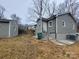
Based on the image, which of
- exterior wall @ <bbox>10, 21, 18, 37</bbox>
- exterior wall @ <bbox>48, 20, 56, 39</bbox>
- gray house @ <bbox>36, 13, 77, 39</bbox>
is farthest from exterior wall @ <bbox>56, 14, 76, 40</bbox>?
exterior wall @ <bbox>10, 21, 18, 37</bbox>

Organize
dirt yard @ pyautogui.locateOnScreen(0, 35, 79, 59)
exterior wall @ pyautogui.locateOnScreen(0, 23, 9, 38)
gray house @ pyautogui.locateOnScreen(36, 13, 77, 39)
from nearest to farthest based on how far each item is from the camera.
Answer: dirt yard @ pyautogui.locateOnScreen(0, 35, 79, 59), gray house @ pyautogui.locateOnScreen(36, 13, 77, 39), exterior wall @ pyautogui.locateOnScreen(0, 23, 9, 38)

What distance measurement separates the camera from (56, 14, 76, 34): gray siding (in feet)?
88.3

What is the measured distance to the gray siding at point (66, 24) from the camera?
88.3 feet

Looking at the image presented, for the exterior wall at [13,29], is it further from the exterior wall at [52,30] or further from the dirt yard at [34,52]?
the dirt yard at [34,52]

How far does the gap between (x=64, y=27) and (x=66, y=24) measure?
0.85m

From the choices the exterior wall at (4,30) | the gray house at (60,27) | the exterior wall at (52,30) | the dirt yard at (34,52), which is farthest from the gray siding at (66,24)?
→ the dirt yard at (34,52)

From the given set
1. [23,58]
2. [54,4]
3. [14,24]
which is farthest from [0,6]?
[23,58]

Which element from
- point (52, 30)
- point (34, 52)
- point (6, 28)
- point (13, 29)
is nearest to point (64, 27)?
point (52, 30)

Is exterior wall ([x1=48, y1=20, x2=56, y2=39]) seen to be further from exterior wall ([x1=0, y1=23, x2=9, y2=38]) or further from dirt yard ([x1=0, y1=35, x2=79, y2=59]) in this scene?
dirt yard ([x1=0, y1=35, x2=79, y2=59])

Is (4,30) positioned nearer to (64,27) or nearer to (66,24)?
(64,27)

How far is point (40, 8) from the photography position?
42.2m

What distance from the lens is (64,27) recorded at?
90.5ft

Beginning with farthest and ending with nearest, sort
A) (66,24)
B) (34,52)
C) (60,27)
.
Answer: (66,24) < (60,27) < (34,52)

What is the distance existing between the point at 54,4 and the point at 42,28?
2144cm
